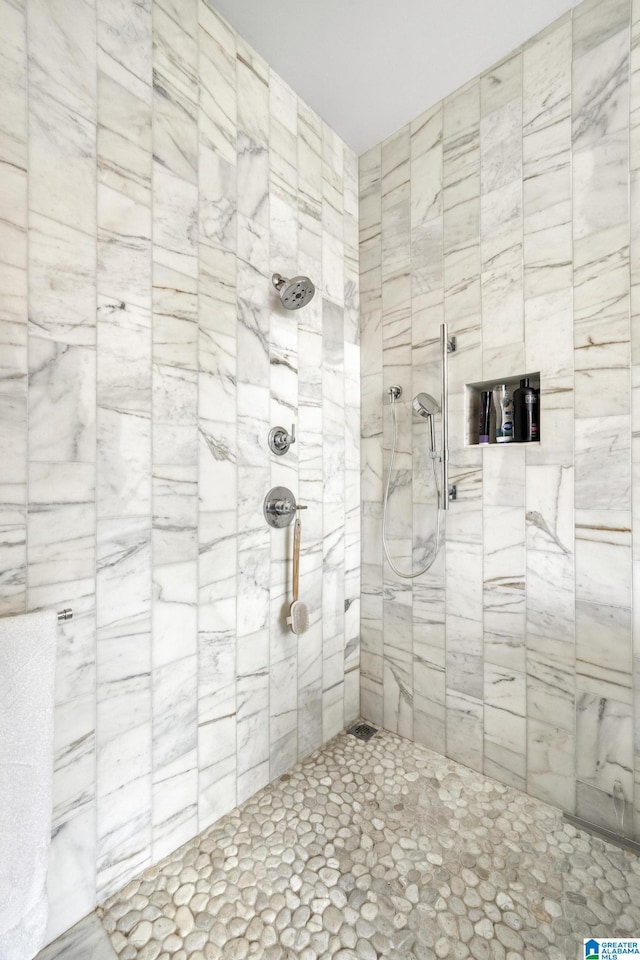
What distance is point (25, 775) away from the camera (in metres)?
0.87

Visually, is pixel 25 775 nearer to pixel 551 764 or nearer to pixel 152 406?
pixel 152 406

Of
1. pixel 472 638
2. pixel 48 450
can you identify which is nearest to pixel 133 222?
pixel 48 450

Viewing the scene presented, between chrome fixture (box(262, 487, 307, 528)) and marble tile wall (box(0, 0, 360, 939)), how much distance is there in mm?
40

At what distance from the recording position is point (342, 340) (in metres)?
1.86

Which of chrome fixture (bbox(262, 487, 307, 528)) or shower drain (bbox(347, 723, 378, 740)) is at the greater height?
chrome fixture (bbox(262, 487, 307, 528))

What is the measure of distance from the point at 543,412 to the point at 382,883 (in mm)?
1484

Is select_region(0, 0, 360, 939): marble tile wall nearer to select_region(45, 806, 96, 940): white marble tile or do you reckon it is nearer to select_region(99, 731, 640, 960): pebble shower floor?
select_region(45, 806, 96, 940): white marble tile

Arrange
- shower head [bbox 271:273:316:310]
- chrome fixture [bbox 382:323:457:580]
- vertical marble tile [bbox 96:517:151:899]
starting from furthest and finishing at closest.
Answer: chrome fixture [bbox 382:323:457:580] < shower head [bbox 271:273:316:310] < vertical marble tile [bbox 96:517:151:899]

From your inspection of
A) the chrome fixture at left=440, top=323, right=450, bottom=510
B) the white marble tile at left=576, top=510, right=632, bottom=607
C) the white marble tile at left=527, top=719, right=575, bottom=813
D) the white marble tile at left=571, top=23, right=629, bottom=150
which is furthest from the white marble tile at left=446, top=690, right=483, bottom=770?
the white marble tile at left=571, top=23, right=629, bottom=150

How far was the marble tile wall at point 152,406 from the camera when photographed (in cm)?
98

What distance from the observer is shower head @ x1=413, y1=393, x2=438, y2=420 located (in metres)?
1.63

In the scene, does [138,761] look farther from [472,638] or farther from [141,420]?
[472,638]

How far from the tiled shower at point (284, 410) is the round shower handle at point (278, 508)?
0.04m

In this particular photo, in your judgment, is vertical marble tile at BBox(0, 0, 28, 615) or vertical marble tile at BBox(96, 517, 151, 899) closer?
vertical marble tile at BBox(0, 0, 28, 615)
